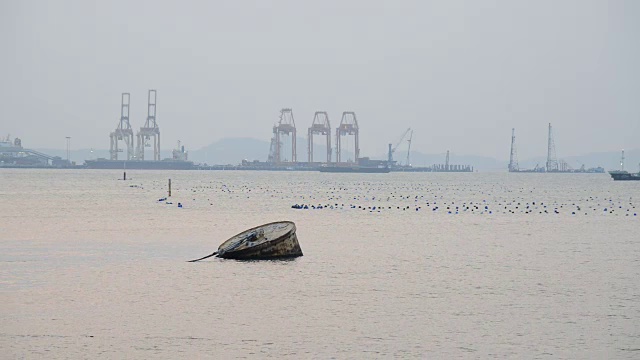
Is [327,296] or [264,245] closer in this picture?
[327,296]

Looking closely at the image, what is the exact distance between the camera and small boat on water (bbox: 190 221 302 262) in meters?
35.1

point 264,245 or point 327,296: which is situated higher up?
point 264,245

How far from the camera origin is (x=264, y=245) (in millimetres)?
35000

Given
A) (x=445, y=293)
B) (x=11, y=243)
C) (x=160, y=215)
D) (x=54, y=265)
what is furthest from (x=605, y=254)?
(x=160, y=215)

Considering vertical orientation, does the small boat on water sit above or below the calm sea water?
above

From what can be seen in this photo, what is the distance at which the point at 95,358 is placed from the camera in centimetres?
1956

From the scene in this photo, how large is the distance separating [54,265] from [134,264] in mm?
2734

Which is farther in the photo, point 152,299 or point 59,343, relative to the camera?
point 152,299

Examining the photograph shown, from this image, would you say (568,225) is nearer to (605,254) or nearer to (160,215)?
(605,254)

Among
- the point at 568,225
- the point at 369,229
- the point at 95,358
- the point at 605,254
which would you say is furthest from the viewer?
the point at 568,225

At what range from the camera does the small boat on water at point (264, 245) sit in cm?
3509

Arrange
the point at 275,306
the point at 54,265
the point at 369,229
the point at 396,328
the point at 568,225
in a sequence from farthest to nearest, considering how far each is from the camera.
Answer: the point at 568,225, the point at 369,229, the point at 54,265, the point at 275,306, the point at 396,328

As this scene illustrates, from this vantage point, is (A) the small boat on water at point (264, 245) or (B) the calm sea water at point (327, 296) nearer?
(B) the calm sea water at point (327, 296)

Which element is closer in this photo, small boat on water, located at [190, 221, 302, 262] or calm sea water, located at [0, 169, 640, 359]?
calm sea water, located at [0, 169, 640, 359]
